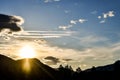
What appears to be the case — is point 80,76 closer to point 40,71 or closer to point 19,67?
point 40,71

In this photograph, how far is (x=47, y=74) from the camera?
126 meters

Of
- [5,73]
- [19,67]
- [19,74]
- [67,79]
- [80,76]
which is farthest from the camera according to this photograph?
[67,79]

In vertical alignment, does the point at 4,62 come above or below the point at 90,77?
above

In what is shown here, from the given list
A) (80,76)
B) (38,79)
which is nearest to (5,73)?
(38,79)

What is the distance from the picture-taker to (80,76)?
13025cm

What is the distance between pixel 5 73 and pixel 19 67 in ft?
49.7

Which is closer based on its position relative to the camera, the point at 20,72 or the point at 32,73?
the point at 20,72

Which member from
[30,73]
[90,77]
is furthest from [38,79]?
[90,77]

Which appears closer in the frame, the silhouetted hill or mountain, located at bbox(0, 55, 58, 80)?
mountain, located at bbox(0, 55, 58, 80)

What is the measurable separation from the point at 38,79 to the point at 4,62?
1549 centimetres

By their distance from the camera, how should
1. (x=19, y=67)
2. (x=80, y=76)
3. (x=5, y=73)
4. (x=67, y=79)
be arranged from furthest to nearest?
1. (x=67, y=79)
2. (x=80, y=76)
3. (x=19, y=67)
4. (x=5, y=73)

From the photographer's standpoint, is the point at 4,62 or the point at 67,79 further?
the point at 67,79

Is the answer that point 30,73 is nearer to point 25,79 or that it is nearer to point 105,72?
point 25,79

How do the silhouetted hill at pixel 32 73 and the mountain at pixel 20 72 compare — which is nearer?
the mountain at pixel 20 72
